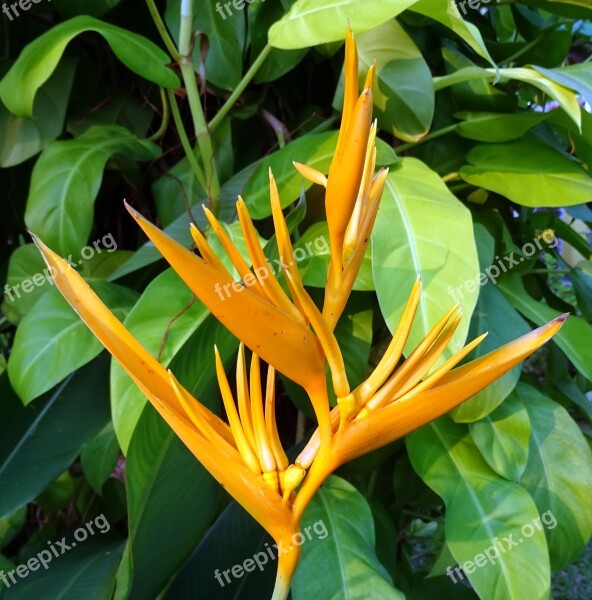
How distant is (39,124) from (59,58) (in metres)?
0.16

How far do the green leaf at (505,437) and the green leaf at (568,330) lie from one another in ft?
0.33

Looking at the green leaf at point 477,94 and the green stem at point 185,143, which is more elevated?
the green stem at point 185,143

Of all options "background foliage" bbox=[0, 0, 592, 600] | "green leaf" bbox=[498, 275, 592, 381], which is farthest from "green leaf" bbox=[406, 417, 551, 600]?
"green leaf" bbox=[498, 275, 592, 381]

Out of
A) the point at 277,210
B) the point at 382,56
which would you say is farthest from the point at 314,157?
the point at 277,210

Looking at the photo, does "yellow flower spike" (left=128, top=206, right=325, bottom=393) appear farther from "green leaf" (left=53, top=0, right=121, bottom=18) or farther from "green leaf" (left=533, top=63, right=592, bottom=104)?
"green leaf" (left=53, top=0, right=121, bottom=18)

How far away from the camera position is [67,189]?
638mm

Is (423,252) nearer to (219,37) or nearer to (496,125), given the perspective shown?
(496,125)

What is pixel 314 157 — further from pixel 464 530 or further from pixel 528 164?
pixel 464 530

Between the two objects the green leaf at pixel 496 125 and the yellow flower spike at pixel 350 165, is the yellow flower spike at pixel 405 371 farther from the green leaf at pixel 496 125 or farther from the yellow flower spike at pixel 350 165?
the green leaf at pixel 496 125

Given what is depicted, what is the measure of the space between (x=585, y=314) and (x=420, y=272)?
1.33 ft

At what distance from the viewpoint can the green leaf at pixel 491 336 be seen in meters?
0.57

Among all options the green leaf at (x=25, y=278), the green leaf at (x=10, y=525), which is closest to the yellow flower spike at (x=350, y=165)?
the green leaf at (x=25, y=278)

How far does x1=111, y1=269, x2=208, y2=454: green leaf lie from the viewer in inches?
20.2

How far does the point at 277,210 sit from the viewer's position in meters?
0.31
